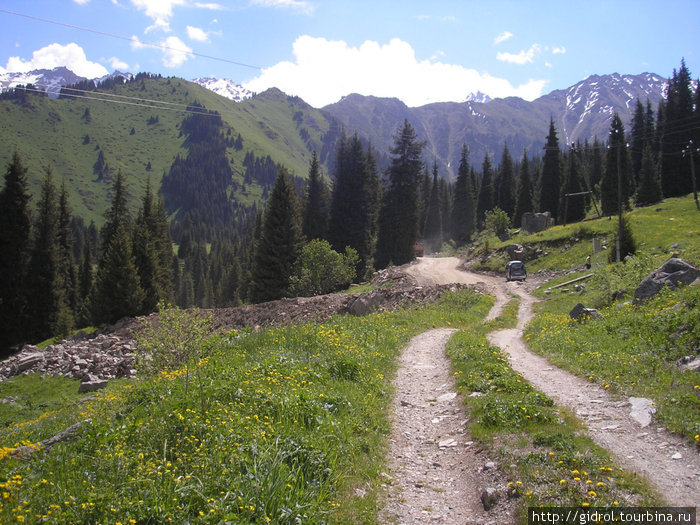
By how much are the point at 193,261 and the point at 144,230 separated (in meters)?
102

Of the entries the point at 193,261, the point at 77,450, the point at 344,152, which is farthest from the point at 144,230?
the point at 193,261

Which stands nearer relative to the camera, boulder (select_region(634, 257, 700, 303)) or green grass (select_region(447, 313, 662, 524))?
green grass (select_region(447, 313, 662, 524))

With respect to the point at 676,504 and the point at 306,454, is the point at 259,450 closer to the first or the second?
the point at 306,454

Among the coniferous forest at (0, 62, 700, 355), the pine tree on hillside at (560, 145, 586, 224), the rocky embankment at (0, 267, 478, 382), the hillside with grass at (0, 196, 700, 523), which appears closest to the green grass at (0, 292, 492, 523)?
the hillside with grass at (0, 196, 700, 523)

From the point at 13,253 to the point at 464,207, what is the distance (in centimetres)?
7735

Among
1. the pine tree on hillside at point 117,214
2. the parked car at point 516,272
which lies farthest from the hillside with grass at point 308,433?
the pine tree on hillside at point 117,214

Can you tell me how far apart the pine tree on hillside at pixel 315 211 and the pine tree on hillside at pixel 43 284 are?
3026 centimetres

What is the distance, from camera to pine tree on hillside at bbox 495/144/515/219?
95625mm

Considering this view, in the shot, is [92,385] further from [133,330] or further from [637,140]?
[637,140]

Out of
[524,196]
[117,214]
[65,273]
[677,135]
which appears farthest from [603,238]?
[65,273]

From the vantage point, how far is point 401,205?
55.2m

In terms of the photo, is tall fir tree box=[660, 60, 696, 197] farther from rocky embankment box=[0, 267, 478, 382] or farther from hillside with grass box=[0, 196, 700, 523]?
hillside with grass box=[0, 196, 700, 523]

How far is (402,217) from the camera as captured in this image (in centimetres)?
5484

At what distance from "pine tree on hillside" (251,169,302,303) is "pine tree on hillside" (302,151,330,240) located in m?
12.9
